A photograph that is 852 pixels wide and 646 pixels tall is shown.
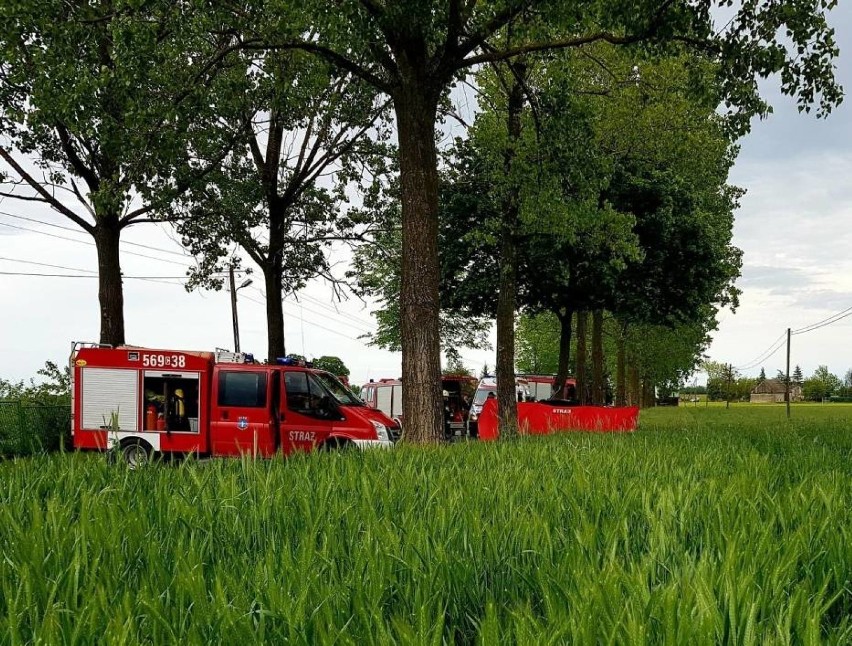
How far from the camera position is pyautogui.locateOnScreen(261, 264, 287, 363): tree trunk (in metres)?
24.2

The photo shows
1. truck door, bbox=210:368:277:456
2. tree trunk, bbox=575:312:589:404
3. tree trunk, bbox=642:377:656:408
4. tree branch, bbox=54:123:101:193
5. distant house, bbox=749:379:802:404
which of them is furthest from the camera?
distant house, bbox=749:379:802:404

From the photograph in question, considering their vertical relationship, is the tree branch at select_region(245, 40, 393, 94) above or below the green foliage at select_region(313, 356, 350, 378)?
above

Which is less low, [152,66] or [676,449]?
[152,66]

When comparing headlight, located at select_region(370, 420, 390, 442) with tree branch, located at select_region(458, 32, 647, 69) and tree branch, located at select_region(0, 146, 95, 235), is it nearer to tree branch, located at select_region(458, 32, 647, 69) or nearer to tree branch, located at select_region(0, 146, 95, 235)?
tree branch, located at select_region(458, 32, 647, 69)

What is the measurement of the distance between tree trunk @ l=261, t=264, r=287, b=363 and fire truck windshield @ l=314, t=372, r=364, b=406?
26.8 ft

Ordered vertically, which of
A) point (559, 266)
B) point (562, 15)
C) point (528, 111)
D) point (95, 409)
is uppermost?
point (528, 111)

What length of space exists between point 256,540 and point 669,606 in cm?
170

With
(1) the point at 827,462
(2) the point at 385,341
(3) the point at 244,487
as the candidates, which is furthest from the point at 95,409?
(2) the point at 385,341

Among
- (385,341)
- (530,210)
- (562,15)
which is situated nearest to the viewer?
(562,15)

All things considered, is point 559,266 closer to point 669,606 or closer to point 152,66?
point 152,66

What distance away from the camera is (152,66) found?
11.2 metres

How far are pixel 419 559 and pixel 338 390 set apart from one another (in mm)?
13928

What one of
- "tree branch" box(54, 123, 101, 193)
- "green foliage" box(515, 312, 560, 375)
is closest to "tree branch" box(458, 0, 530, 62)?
"tree branch" box(54, 123, 101, 193)

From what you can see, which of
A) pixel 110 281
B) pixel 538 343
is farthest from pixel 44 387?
pixel 538 343
